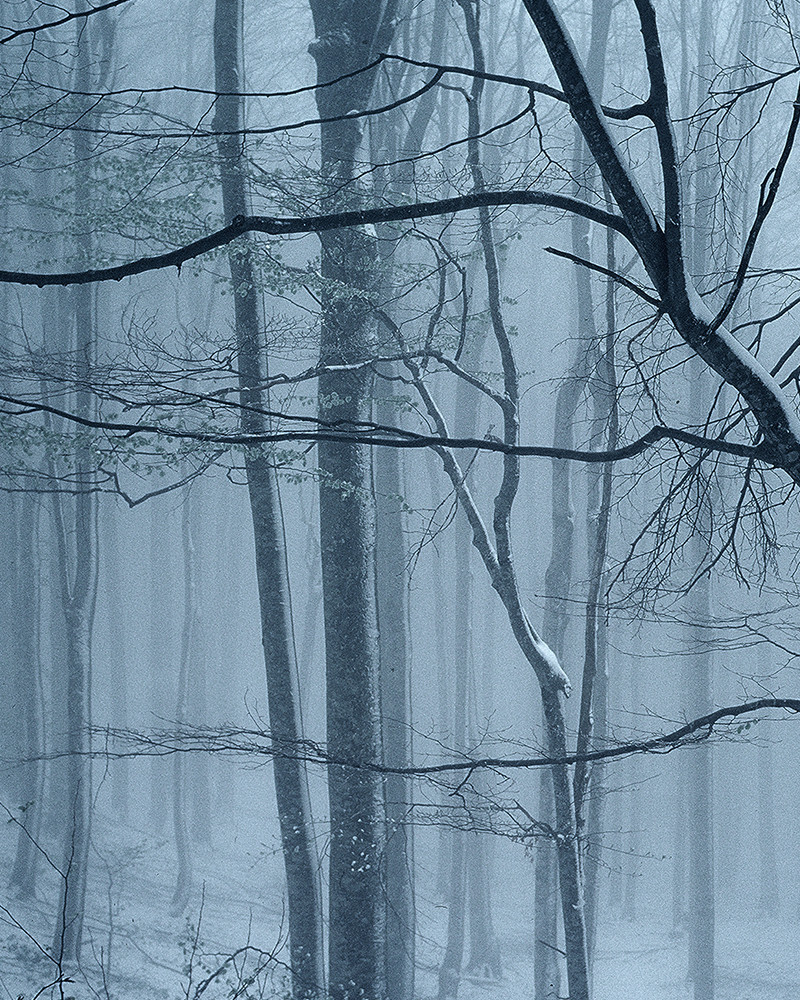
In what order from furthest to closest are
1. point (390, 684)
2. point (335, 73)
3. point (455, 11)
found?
point (455, 11) < point (390, 684) < point (335, 73)

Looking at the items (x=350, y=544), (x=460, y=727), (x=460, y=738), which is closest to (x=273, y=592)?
(x=350, y=544)

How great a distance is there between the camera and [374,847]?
6766 millimetres

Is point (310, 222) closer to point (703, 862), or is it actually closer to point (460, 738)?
point (460, 738)

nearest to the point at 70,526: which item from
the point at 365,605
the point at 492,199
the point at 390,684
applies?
the point at 390,684

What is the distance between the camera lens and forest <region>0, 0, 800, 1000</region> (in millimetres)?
3555

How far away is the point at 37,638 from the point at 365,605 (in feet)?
34.4

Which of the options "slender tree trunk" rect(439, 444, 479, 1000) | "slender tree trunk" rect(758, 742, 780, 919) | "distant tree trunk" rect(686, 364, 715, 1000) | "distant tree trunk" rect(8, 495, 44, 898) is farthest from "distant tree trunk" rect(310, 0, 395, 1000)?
"slender tree trunk" rect(758, 742, 780, 919)

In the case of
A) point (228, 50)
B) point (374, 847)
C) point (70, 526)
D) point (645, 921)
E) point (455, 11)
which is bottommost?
point (645, 921)

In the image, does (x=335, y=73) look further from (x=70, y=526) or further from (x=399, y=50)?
(x=70, y=526)

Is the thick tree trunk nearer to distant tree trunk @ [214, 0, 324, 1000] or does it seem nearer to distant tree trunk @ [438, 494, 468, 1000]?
distant tree trunk @ [214, 0, 324, 1000]

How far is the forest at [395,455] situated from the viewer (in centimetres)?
355

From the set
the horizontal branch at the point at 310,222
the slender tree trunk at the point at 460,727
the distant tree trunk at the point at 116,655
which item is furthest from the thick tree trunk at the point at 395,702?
the distant tree trunk at the point at 116,655

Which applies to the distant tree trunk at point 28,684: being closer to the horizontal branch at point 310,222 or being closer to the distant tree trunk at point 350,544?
the distant tree trunk at point 350,544

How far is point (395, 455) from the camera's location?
1138cm
